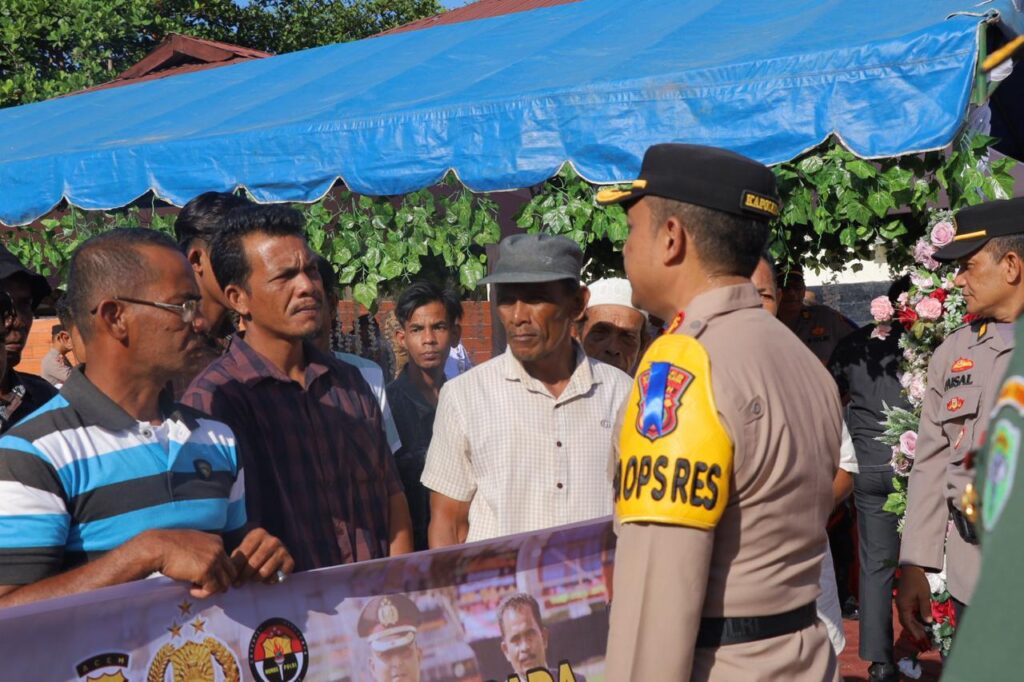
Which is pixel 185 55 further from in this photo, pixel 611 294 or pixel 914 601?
pixel 914 601

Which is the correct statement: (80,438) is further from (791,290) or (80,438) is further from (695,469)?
(791,290)

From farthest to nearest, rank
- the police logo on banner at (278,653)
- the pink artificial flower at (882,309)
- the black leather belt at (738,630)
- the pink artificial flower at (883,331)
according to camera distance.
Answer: the pink artificial flower at (883,331) < the pink artificial flower at (882,309) < the police logo on banner at (278,653) < the black leather belt at (738,630)

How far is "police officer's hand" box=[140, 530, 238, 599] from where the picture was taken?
7.88ft

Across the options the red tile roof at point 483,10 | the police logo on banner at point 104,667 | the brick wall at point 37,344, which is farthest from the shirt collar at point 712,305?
the red tile roof at point 483,10

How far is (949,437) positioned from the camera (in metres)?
4.02

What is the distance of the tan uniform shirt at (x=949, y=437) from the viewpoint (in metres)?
3.85

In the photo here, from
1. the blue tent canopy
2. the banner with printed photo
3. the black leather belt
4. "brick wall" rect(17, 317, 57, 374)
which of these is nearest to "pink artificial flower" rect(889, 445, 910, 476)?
the blue tent canopy

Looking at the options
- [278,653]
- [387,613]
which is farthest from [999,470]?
[387,613]

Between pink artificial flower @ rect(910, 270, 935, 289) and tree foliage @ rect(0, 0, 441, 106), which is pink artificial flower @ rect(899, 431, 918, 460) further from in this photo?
tree foliage @ rect(0, 0, 441, 106)

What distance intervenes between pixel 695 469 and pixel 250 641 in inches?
48.0

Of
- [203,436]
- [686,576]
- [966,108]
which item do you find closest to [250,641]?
[203,436]

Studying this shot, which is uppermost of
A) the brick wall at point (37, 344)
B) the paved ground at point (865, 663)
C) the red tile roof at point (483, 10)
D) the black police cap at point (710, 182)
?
the red tile roof at point (483, 10)

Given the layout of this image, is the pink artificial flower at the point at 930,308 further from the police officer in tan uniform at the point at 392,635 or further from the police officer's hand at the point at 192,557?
the police officer's hand at the point at 192,557

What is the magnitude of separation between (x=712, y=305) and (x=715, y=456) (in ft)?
0.97
